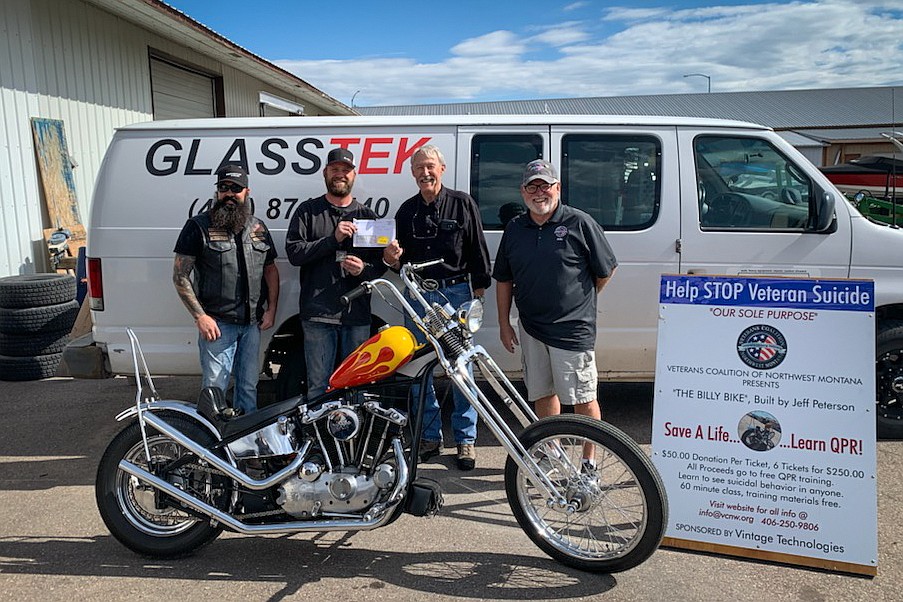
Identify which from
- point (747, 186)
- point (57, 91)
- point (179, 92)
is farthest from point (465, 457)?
point (179, 92)

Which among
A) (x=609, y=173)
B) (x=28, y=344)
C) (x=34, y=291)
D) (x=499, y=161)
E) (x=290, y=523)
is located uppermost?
(x=499, y=161)

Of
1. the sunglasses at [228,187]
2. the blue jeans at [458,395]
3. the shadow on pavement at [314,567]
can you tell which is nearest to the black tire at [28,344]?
the shadow on pavement at [314,567]

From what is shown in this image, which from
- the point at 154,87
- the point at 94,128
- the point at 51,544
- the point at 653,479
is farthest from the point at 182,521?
the point at 154,87

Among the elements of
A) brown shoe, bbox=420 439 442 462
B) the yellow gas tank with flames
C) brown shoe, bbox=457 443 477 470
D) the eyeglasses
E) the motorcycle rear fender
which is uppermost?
the eyeglasses

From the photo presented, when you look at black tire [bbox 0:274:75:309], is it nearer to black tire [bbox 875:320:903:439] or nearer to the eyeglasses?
the eyeglasses

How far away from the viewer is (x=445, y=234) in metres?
4.20

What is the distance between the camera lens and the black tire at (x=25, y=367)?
21.8 ft

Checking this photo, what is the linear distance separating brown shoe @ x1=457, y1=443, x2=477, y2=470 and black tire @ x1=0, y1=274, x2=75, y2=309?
4.56 metres

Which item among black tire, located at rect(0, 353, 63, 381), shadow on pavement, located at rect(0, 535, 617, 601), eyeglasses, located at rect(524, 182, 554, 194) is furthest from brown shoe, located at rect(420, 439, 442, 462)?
black tire, located at rect(0, 353, 63, 381)

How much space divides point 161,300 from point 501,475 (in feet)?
8.26

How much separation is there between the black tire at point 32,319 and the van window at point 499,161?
4.47 meters

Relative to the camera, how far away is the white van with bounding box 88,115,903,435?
462 cm

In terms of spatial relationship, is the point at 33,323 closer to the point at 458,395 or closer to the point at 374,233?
the point at 374,233

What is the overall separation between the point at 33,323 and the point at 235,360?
3426 millimetres
